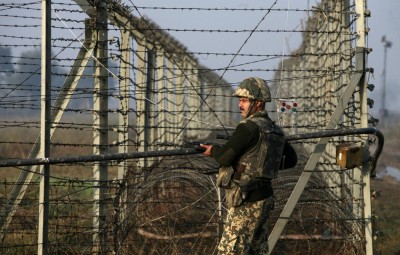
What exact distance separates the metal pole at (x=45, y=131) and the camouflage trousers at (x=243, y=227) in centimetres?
149

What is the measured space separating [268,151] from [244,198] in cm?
33

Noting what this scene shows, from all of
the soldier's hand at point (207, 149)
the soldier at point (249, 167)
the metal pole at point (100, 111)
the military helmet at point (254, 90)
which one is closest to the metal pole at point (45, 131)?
the metal pole at point (100, 111)

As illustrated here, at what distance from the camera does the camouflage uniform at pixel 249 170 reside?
193 inches

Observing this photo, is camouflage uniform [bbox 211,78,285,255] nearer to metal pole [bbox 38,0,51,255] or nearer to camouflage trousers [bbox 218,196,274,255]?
camouflage trousers [bbox 218,196,274,255]

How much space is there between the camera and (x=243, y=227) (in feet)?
16.3

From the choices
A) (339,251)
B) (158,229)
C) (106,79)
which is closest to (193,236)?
(158,229)

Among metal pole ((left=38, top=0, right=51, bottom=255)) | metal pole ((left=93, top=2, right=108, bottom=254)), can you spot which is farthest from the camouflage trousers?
metal pole ((left=93, top=2, right=108, bottom=254))

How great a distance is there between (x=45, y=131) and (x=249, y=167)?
5.64 ft

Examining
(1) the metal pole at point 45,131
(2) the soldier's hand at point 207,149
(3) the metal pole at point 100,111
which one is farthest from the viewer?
(3) the metal pole at point 100,111

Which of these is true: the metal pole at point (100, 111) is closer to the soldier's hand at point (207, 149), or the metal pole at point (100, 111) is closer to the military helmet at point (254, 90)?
the soldier's hand at point (207, 149)

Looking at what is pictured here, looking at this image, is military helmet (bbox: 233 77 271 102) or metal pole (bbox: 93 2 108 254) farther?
metal pole (bbox: 93 2 108 254)

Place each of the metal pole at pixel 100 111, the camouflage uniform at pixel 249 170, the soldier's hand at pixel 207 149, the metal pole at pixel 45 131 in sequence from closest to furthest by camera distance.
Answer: the camouflage uniform at pixel 249 170 < the soldier's hand at pixel 207 149 < the metal pole at pixel 45 131 < the metal pole at pixel 100 111

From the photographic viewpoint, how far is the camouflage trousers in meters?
4.97

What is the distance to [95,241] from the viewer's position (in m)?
6.77
